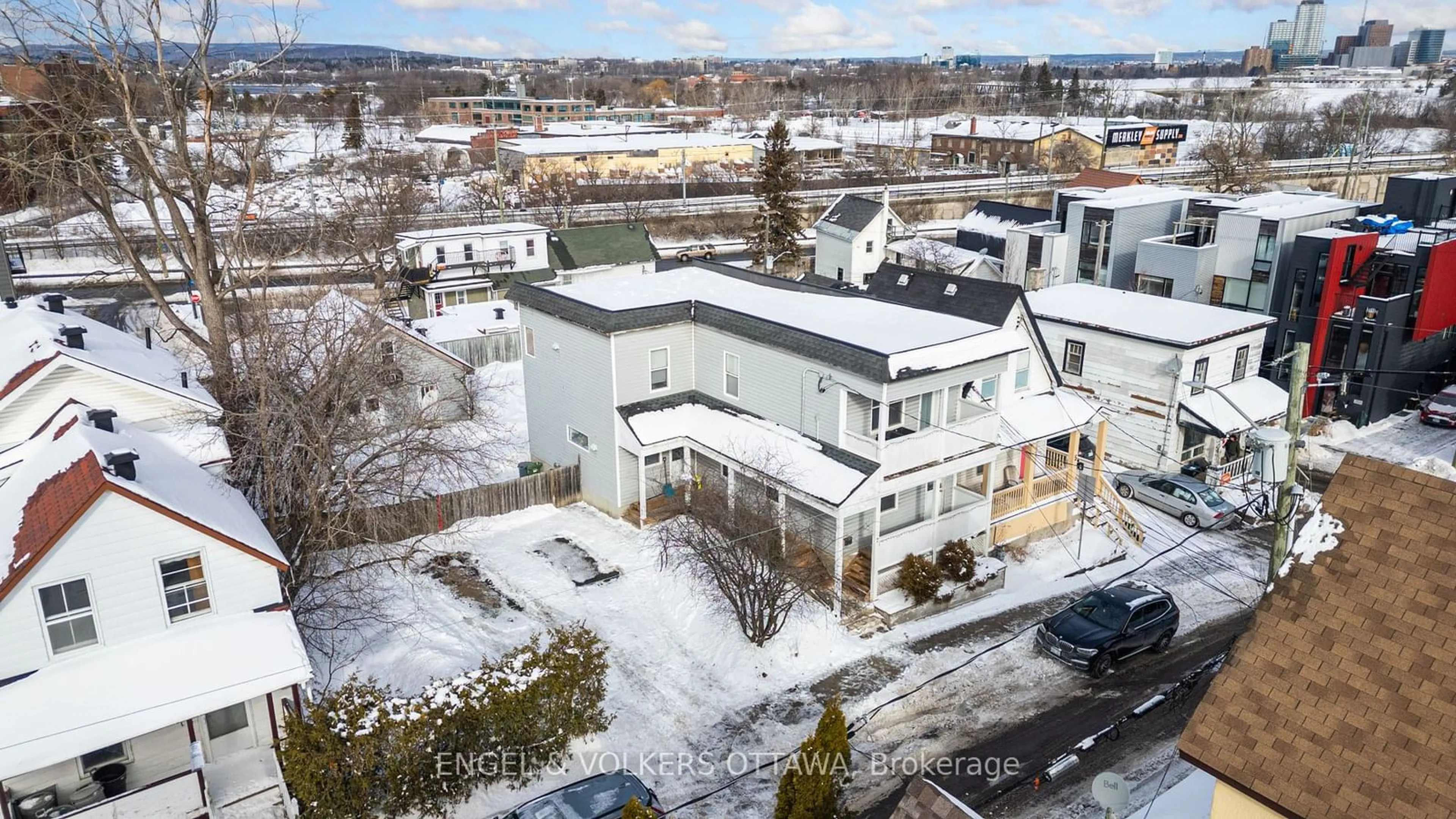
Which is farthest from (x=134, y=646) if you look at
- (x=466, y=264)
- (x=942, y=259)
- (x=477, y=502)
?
(x=942, y=259)

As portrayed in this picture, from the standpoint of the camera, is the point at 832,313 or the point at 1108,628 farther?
the point at 832,313

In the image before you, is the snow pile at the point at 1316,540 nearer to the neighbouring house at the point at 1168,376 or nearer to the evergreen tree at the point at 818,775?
the evergreen tree at the point at 818,775

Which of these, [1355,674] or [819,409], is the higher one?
[1355,674]

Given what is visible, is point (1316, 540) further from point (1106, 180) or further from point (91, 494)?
point (1106, 180)

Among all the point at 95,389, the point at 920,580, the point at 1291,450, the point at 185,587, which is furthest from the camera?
the point at 920,580

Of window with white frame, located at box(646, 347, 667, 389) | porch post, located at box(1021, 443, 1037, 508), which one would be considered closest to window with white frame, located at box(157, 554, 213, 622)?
window with white frame, located at box(646, 347, 667, 389)

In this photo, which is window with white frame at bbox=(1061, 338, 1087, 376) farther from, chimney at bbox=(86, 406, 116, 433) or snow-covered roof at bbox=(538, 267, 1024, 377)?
chimney at bbox=(86, 406, 116, 433)

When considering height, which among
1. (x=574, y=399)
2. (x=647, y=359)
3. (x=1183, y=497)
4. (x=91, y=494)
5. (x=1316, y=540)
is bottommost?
(x=1183, y=497)

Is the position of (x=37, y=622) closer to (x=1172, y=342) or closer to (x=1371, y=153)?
(x=1172, y=342)
